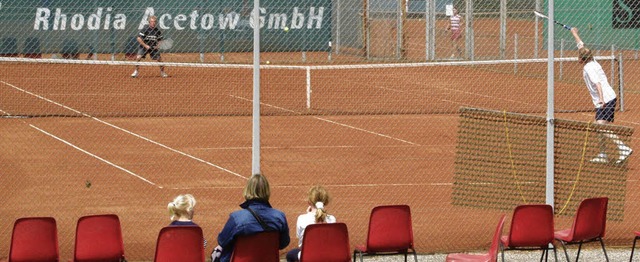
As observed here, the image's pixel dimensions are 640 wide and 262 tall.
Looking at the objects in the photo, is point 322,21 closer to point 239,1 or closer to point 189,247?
point 239,1

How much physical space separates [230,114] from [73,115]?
3231 millimetres

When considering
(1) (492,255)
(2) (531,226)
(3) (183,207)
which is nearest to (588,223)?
(2) (531,226)

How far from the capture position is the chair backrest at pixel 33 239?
9.58 metres

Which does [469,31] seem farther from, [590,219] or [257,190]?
[257,190]

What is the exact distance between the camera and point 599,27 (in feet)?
120

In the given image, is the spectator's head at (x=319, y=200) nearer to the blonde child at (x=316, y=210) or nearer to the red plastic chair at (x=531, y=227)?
the blonde child at (x=316, y=210)

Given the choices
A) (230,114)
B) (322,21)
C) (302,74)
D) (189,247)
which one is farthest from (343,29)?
(189,247)

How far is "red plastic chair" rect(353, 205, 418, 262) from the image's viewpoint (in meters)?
10.2

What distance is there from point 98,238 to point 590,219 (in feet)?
14.2

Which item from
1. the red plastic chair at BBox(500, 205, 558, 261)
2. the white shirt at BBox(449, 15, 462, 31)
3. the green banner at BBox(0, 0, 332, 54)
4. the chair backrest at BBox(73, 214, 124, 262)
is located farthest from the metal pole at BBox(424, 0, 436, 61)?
the chair backrest at BBox(73, 214, 124, 262)

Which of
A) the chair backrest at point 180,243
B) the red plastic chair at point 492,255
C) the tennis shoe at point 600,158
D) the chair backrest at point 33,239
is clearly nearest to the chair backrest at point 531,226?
the red plastic chair at point 492,255

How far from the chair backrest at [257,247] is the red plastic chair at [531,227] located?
2.34 meters

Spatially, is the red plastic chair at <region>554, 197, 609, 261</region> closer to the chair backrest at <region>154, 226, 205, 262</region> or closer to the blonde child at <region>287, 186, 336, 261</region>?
the blonde child at <region>287, 186, 336, 261</region>

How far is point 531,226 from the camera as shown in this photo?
34.0 feet
